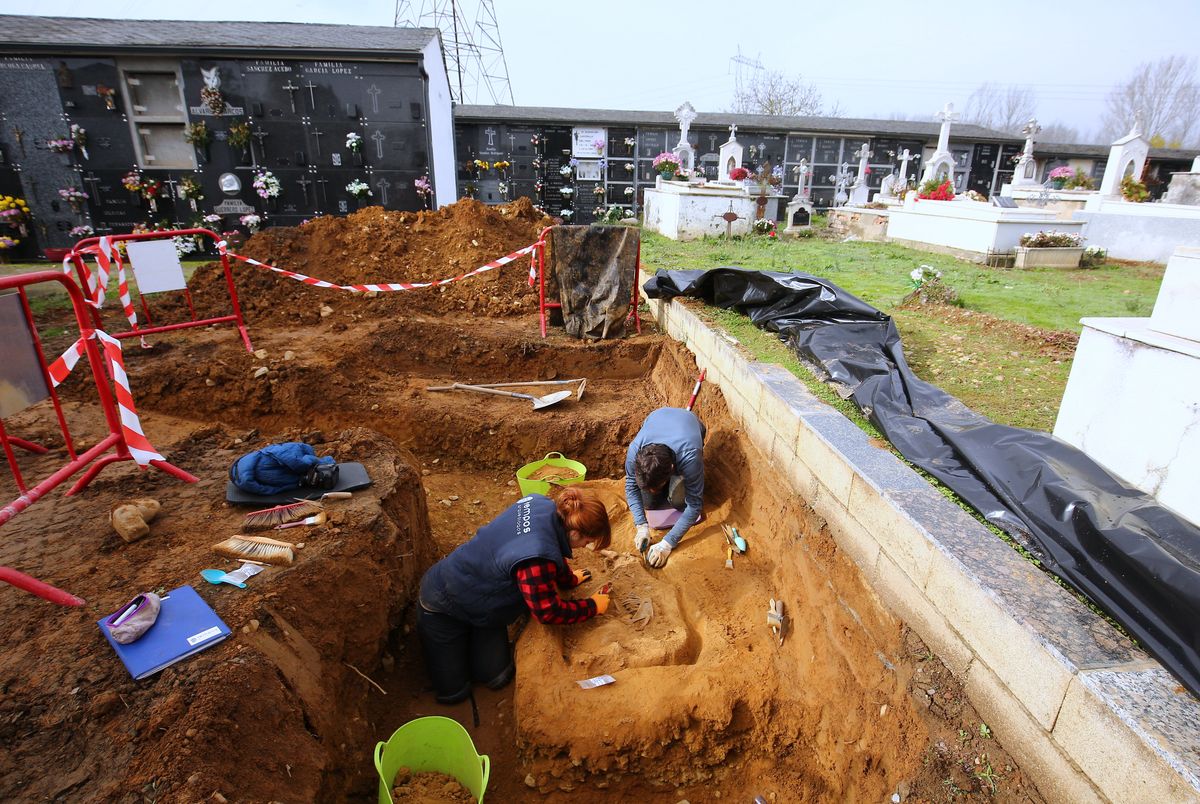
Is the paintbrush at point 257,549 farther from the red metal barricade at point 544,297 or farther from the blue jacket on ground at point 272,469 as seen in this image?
the red metal barricade at point 544,297

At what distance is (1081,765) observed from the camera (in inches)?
73.9

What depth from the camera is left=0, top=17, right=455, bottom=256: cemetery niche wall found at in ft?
42.1

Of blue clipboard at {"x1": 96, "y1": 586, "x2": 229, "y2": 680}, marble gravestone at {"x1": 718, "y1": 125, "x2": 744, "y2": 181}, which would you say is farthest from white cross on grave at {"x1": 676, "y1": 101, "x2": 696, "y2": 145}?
blue clipboard at {"x1": 96, "y1": 586, "x2": 229, "y2": 680}

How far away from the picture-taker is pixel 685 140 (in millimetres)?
21156

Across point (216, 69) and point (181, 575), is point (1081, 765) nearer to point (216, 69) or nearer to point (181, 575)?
point (181, 575)

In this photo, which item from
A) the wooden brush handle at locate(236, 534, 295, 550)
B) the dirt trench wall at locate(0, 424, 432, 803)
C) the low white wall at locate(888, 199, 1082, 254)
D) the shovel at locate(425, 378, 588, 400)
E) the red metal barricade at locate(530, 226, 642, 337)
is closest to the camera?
the dirt trench wall at locate(0, 424, 432, 803)

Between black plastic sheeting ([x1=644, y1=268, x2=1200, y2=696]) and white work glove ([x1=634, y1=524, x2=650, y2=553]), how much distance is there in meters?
1.82

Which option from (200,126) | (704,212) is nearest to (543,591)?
(704,212)

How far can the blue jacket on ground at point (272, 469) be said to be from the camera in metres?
3.55

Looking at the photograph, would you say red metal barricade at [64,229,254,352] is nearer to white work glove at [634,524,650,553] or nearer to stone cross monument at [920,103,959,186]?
white work glove at [634,524,650,553]

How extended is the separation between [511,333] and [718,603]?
4.73 metres

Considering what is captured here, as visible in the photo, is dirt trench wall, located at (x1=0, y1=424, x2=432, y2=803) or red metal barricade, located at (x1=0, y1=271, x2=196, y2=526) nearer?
dirt trench wall, located at (x1=0, y1=424, x2=432, y2=803)

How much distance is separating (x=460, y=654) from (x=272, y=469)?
1.59 meters

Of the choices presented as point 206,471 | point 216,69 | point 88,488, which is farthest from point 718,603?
point 216,69
